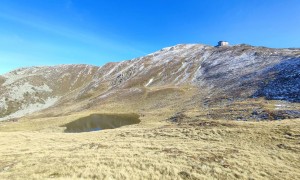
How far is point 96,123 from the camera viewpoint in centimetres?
5772

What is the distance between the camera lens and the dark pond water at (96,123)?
2047 inches

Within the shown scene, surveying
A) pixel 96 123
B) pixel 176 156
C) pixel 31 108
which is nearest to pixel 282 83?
pixel 176 156

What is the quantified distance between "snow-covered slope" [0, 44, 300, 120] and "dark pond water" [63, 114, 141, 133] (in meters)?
24.2

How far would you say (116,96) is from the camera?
89.9 m

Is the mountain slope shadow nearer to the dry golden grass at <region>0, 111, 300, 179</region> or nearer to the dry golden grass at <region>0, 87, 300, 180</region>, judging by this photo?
the dry golden grass at <region>0, 87, 300, 180</region>

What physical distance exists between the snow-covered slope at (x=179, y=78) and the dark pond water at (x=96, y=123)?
24.2 meters

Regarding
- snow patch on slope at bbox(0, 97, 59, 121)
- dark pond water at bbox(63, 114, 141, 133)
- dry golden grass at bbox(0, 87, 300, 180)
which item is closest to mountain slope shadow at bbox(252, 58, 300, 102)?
dry golden grass at bbox(0, 87, 300, 180)

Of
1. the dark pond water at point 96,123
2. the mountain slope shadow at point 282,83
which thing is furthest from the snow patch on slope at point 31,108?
the mountain slope shadow at point 282,83

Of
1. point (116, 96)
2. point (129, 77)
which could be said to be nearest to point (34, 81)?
point (129, 77)

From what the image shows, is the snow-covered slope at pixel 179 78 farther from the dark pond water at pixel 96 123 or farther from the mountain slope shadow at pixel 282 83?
the dark pond water at pixel 96 123

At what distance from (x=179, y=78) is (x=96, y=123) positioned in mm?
51632

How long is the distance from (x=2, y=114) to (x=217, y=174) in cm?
11999

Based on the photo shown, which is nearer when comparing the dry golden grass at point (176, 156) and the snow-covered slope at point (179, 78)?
the dry golden grass at point (176, 156)

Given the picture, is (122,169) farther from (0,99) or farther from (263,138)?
(0,99)
